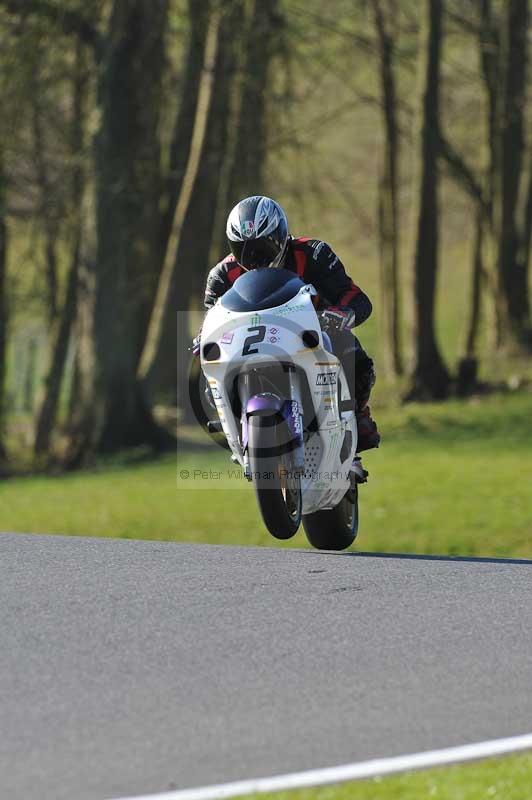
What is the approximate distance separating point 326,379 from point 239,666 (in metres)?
2.68

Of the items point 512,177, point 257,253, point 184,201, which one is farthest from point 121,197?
point 257,253

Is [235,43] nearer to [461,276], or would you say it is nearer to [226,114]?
[226,114]

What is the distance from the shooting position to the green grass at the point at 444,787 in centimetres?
480

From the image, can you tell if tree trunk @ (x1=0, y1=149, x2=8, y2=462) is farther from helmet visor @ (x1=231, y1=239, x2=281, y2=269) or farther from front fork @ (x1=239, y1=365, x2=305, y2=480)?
front fork @ (x1=239, y1=365, x2=305, y2=480)

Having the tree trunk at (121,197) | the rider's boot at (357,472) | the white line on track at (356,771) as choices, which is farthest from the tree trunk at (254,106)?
the white line on track at (356,771)

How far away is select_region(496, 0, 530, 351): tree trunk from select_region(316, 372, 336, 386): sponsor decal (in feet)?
77.0

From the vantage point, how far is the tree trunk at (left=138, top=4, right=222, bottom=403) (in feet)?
86.1

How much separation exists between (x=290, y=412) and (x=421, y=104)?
69.2 ft

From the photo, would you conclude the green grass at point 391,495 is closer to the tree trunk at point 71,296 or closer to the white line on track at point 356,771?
the tree trunk at point 71,296

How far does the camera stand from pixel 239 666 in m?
6.18

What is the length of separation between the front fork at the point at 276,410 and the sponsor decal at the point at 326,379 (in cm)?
20

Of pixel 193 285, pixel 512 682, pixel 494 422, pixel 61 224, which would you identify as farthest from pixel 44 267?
pixel 512 682

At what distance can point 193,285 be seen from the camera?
33344 mm

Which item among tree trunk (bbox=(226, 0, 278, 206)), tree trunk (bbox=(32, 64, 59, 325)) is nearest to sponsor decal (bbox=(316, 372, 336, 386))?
tree trunk (bbox=(32, 64, 59, 325))
